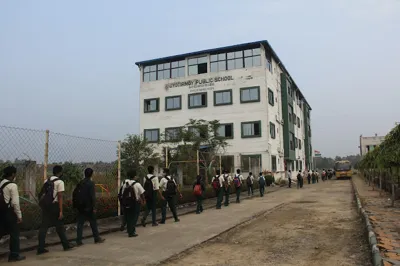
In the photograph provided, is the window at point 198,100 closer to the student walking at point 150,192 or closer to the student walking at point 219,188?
the student walking at point 219,188

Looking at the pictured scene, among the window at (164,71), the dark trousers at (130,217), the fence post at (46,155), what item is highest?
the window at (164,71)

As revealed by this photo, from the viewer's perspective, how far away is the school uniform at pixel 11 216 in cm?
658

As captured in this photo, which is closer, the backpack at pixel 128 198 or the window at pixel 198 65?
the backpack at pixel 128 198

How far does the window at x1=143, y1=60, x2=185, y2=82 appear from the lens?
41.9 m

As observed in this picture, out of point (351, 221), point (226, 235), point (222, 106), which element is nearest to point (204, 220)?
point (226, 235)

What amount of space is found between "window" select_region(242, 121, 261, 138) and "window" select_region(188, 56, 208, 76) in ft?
26.2

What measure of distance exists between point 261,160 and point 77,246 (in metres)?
30.1

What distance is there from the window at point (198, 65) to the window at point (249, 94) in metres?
5.28

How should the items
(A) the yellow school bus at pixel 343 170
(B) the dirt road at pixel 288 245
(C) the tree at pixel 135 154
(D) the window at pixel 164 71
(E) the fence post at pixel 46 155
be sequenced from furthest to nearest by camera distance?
(A) the yellow school bus at pixel 343 170
(D) the window at pixel 164 71
(C) the tree at pixel 135 154
(E) the fence post at pixel 46 155
(B) the dirt road at pixel 288 245

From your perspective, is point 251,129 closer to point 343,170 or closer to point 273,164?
point 273,164

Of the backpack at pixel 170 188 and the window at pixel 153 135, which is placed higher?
the window at pixel 153 135

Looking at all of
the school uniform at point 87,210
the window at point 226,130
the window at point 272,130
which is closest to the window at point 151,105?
the window at point 226,130

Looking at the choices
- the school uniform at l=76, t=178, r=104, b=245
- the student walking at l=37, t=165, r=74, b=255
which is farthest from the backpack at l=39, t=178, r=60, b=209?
the school uniform at l=76, t=178, r=104, b=245

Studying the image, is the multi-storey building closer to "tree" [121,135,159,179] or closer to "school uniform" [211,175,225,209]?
"tree" [121,135,159,179]
